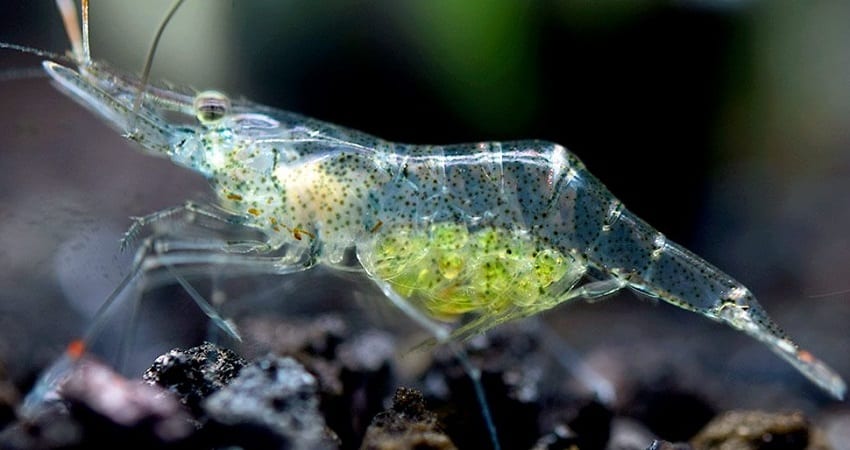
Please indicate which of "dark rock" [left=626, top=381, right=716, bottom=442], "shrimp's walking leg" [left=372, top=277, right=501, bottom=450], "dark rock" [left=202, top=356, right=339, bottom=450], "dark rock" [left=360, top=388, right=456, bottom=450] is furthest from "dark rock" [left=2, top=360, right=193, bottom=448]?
"dark rock" [left=626, top=381, right=716, bottom=442]

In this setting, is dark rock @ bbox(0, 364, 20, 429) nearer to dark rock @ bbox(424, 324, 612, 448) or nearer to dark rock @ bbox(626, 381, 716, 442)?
dark rock @ bbox(424, 324, 612, 448)

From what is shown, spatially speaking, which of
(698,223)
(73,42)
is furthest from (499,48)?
(73,42)

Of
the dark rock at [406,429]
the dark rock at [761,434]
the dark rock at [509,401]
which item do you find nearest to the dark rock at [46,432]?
the dark rock at [406,429]

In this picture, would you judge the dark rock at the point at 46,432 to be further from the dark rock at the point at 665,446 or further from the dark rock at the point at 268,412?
the dark rock at the point at 665,446

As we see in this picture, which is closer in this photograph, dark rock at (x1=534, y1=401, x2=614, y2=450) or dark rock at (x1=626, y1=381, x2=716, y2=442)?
dark rock at (x1=534, y1=401, x2=614, y2=450)

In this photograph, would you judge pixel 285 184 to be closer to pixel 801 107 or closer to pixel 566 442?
pixel 566 442

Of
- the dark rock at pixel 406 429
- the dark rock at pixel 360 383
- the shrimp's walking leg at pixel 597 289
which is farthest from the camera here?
the shrimp's walking leg at pixel 597 289
